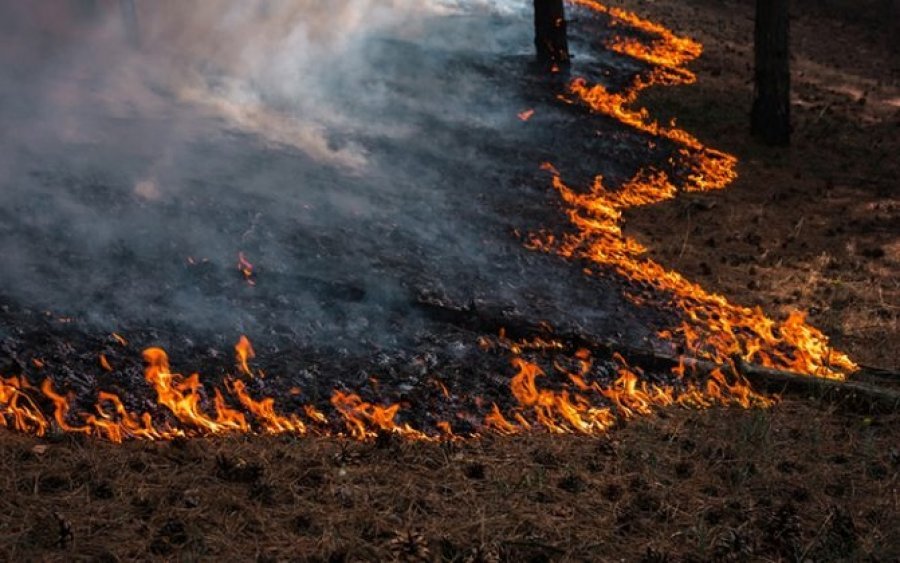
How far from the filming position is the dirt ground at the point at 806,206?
753 cm

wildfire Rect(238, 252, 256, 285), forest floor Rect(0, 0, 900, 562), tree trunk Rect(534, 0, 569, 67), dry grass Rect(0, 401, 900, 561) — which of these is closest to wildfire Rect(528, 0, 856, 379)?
forest floor Rect(0, 0, 900, 562)

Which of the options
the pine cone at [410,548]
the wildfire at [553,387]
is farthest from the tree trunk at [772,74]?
the pine cone at [410,548]

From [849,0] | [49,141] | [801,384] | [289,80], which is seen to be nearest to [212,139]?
[49,141]

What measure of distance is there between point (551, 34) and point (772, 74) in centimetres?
388

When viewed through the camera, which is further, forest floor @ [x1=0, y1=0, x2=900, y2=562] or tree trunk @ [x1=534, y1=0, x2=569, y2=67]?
tree trunk @ [x1=534, y1=0, x2=569, y2=67]

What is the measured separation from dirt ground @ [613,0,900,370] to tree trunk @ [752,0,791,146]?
304 millimetres

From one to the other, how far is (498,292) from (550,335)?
79 cm

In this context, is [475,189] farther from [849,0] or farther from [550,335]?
[849,0]

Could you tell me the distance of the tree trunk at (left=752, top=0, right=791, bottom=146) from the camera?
11477 mm

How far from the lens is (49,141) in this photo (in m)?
7.39

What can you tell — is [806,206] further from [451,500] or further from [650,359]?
[451,500]

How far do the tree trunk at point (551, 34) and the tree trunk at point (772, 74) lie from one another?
333cm

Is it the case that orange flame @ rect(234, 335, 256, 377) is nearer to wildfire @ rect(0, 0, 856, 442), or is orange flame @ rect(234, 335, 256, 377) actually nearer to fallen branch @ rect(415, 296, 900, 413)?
wildfire @ rect(0, 0, 856, 442)

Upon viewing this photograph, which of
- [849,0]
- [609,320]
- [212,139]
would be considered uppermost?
[849,0]
